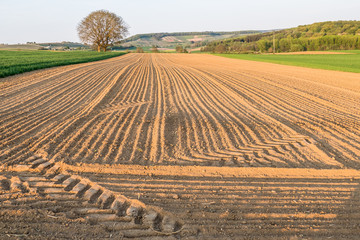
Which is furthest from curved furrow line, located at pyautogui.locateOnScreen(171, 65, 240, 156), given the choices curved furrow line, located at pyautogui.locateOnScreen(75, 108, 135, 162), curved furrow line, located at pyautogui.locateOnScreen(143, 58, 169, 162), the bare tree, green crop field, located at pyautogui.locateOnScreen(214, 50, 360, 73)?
the bare tree

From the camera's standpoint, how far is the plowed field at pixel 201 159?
346 centimetres

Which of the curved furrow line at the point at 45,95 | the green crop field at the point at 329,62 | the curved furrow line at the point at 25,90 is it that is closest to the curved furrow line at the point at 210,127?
the curved furrow line at the point at 45,95

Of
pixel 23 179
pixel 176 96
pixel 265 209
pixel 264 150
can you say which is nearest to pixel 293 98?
pixel 176 96

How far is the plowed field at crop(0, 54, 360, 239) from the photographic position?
3457mm

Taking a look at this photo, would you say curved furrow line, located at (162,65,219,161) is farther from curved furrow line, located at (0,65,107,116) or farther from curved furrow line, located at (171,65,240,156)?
curved furrow line, located at (0,65,107,116)

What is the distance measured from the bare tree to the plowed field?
55.7m

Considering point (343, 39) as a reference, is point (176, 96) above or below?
below

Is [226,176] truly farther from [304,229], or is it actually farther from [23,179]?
[23,179]

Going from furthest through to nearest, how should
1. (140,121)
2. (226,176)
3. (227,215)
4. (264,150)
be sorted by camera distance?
(140,121) < (264,150) < (226,176) < (227,215)

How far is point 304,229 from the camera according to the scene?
3.26 meters

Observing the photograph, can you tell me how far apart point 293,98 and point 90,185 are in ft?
32.5

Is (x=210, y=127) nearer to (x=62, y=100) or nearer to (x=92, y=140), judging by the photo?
(x=92, y=140)

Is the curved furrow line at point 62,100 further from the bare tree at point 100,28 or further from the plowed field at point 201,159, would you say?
the bare tree at point 100,28

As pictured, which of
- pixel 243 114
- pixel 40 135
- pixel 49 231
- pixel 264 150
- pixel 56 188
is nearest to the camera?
pixel 49 231
